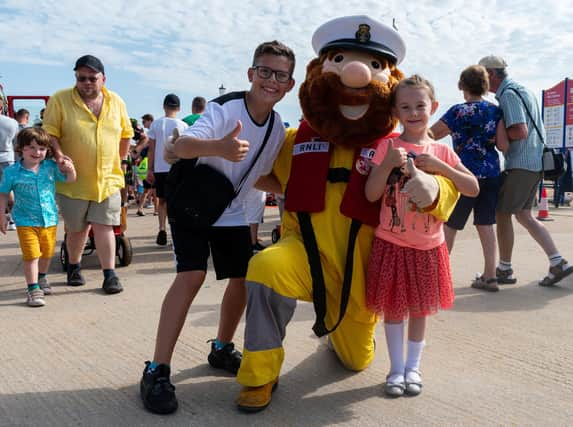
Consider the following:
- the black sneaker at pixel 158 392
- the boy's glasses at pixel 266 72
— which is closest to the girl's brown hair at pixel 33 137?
the boy's glasses at pixel 266 72

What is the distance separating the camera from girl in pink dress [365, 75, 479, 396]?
2486 millimetres

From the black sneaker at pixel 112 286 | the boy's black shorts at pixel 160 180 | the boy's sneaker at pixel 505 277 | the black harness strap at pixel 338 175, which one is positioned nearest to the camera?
the black harness strap at pixel 338 175

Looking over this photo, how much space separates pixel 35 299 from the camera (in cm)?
398

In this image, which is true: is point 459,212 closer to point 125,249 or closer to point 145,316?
point 145,316

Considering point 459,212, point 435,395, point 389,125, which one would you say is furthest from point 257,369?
point 459,212

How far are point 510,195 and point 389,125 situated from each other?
7.91 feet

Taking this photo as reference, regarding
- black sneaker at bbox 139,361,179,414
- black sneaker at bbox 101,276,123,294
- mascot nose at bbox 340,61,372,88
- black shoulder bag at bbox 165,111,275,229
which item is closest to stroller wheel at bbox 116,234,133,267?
black sneaker at bbox 101,276,123,294

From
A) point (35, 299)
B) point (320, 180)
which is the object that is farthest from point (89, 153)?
point (320, 180)

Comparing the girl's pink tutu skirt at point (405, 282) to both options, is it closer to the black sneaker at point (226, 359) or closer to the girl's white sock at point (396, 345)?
the girl's white sock at point (396, 345)

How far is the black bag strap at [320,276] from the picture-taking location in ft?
8.12

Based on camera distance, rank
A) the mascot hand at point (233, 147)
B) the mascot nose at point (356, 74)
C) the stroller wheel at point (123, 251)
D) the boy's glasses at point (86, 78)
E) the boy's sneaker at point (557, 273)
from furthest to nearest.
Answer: the stroller wheel at point (123, 251)
the boy's sneaker at point (557, 273)
the boy's glasses at point (86, 78)
the mascot nose at point (356, 74)
the mascot hand at point (233, 147)

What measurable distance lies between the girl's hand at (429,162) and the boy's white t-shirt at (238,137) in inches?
28.2

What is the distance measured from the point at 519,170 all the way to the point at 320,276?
2.80 metres

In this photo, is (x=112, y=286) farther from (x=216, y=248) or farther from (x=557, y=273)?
(x=557, y=273)
